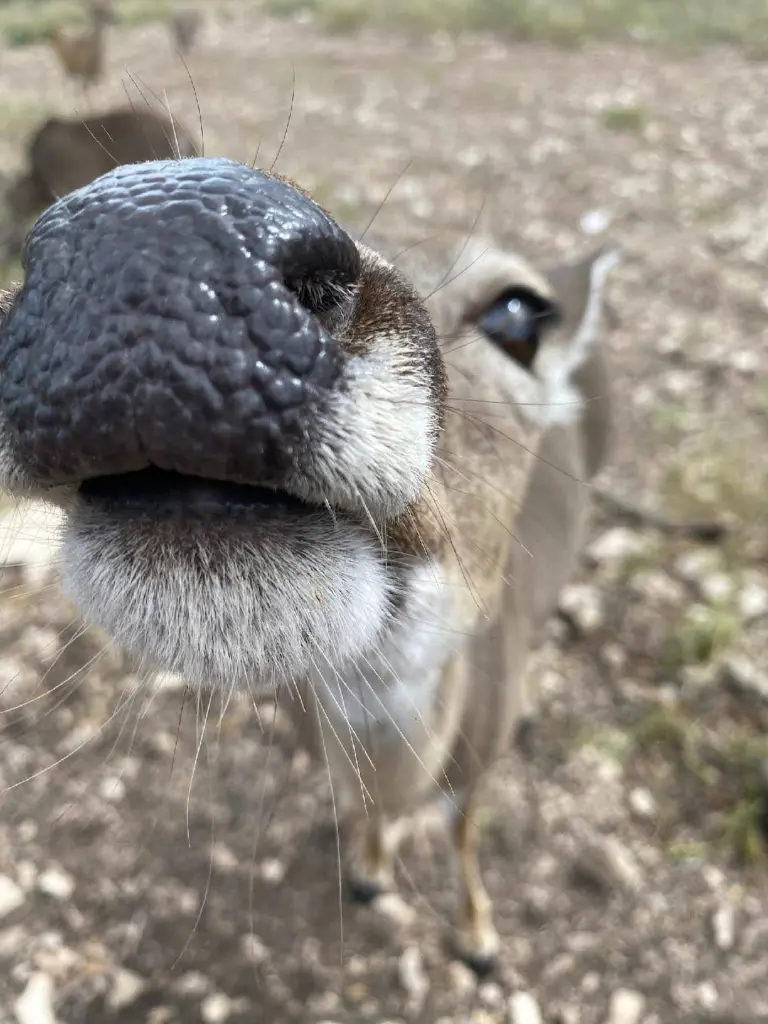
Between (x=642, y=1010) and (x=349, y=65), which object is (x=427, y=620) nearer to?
(x=642, y=1010)

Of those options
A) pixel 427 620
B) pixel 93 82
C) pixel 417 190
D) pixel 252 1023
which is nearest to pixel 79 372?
pixel 427 620

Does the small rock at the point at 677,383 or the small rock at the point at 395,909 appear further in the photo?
the small rock at the point at 677,383

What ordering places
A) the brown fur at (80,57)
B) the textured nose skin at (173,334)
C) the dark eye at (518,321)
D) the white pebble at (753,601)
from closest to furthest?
the textured nose skin at (173,334) → the dark eye at (518,321) → the white pebble at (753,601) → the brown fur at (80,57)

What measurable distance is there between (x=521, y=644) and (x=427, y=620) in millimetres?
1064

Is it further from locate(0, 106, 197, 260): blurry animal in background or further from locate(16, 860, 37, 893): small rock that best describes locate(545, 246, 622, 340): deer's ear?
locate(16, 860, 37, 893): small rock

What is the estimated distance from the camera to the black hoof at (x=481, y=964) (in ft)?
8.48

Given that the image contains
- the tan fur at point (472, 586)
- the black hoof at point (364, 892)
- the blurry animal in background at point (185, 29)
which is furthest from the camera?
the blurry animal in background at point (185, 29)

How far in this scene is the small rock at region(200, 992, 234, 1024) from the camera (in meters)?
2.46

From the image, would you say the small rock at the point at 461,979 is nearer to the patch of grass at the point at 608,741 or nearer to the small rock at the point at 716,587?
the patch of grass at the point at 608,741

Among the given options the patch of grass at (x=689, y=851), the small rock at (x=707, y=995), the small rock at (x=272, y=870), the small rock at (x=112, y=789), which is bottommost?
the small rock at (x=272, y=870)

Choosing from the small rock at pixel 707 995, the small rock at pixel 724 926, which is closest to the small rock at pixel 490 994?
the small rock at pixel 707 995

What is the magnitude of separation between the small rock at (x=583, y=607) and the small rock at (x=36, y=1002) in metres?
2.28

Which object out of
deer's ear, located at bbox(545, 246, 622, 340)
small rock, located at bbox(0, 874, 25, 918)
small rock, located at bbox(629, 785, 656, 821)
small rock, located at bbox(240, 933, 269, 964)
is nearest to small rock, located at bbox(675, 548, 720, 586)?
small rock, located at bbox(629, 785, 656, 821)

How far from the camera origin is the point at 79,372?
0.97 meters
